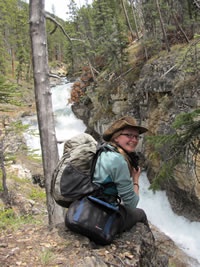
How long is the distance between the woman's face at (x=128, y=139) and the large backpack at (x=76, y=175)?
0.93 feet

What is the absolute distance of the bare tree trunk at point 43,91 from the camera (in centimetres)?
518

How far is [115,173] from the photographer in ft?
9.23

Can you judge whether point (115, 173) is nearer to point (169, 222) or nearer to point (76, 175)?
point (76, 175)

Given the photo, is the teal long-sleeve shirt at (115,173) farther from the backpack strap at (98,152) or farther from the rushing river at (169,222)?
the rushing river at (169,222)

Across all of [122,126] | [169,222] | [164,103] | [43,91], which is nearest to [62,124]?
[164,103]

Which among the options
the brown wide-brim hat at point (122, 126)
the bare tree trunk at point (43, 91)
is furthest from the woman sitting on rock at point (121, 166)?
the bare tree trunk at point (43, 91)

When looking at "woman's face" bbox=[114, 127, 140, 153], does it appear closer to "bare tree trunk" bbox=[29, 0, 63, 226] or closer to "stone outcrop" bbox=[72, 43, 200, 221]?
"bare tree trunk" bbox=[29, 0, 63, 226]

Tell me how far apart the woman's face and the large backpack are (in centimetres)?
28

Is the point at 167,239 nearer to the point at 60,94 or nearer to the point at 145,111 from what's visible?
the point at 145,111

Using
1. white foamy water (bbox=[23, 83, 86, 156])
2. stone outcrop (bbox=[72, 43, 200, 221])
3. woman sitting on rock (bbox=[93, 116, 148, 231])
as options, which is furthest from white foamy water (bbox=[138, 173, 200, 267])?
white foamy water (bbox=[23, 83, 86, 156])

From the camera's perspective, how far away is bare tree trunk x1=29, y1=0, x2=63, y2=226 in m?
5.18

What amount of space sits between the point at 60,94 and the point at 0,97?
2427 cm

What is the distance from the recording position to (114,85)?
17.5 metres

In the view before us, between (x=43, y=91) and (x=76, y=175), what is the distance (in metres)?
2.78
